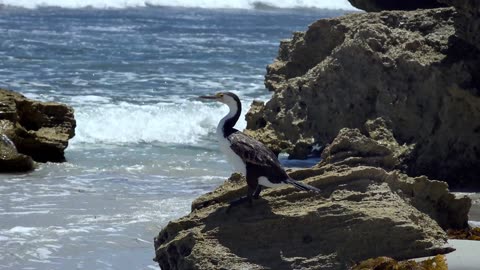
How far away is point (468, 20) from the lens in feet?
36.4

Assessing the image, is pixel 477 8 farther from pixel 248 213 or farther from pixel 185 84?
pixel 185 84

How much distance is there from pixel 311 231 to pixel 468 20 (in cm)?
470

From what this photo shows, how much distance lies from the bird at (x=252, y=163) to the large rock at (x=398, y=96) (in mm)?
3598

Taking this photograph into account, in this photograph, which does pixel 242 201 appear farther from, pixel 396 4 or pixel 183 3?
pixel 183 3

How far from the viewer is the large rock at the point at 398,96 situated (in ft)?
36.3

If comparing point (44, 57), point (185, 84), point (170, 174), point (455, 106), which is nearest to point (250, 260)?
point (455, 106)

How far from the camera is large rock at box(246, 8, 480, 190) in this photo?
11062 millimetres

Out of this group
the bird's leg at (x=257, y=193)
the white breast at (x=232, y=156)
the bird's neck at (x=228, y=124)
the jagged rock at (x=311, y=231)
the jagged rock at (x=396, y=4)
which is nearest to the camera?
the jagged rock at (x=311, y=231)

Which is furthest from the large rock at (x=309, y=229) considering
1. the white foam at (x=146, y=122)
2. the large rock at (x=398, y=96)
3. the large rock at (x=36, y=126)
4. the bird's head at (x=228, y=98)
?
the white foam at (x=146, y=122)

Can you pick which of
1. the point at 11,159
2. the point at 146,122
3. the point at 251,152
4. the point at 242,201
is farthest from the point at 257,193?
the point at 146,122

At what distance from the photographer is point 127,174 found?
41.1ft

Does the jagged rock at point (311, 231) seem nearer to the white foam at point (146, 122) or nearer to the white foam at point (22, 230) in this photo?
the white foam at point (22, 230)

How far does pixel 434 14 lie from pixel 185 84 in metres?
9.55

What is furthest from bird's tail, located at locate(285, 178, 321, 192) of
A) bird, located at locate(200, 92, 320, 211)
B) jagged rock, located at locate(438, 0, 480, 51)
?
jagged rock, located at locate(438, 0, 480, 51)
